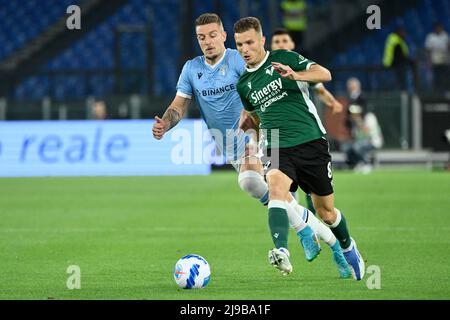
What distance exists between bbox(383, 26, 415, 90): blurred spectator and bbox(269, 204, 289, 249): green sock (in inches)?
721

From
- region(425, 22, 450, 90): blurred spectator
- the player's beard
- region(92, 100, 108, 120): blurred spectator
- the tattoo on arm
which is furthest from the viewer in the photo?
region(425, 22, 450, 90): blurred spectator

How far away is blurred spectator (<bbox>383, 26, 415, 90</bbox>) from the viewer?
1041 inches

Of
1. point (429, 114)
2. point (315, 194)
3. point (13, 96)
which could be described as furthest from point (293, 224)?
point (13, 96)

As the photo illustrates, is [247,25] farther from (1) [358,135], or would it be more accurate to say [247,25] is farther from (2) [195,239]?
(1) [358,135]

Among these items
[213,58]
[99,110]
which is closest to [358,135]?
[99,110]

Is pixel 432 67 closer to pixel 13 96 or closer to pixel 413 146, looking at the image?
pixel 413 146

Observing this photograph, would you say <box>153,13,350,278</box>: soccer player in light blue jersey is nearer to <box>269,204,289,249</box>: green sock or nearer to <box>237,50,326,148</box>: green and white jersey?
<box>237,50,326,148</box>: green and white jersey

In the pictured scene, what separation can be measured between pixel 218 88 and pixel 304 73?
1780mm

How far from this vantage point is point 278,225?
8.53 meters

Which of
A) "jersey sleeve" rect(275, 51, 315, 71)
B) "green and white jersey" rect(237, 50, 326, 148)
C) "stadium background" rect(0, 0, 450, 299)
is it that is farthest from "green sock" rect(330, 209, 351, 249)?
"jersey sleeve" rect(275, 51, 315, 71)

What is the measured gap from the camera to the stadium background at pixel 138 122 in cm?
1364

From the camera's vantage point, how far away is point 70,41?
31.2 m
